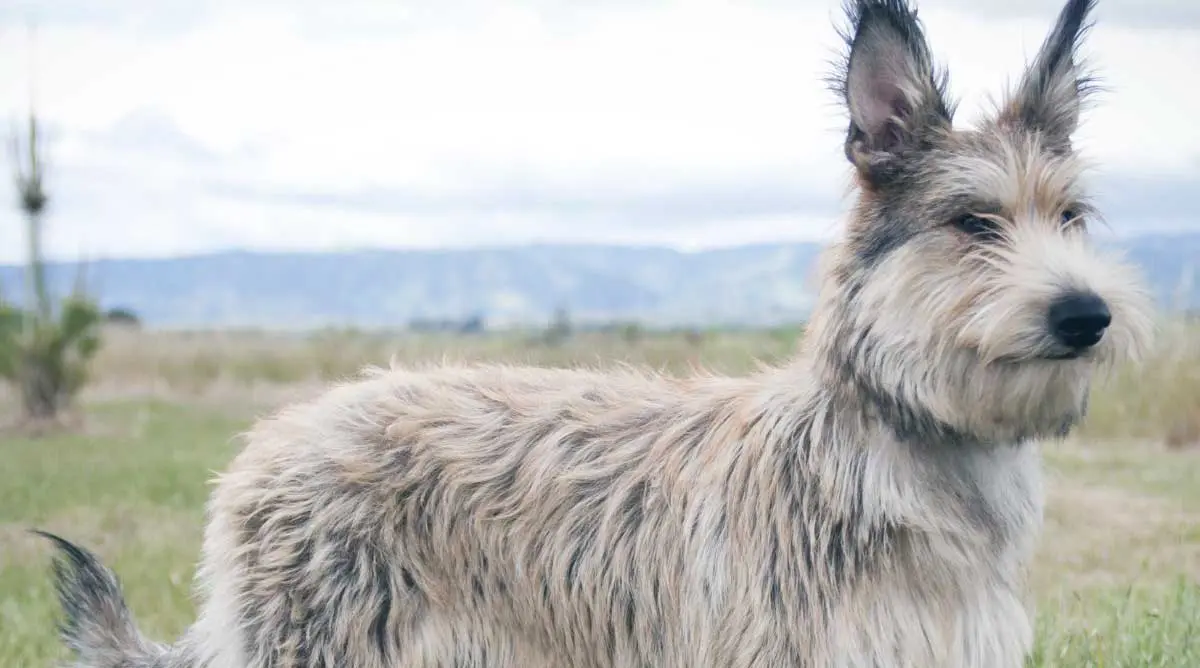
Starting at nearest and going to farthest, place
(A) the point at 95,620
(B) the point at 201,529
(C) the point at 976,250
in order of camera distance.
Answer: (C) the point at 976,250, (A) the point at 95,620, (B) the point at 201,529

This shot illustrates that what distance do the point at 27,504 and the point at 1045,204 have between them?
11.7 metres

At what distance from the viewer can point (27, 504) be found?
13234mm

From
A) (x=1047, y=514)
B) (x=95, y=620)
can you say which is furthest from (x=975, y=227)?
(x=1047, y=514)

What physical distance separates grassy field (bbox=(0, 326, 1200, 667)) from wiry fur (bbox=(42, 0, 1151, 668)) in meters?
0.58

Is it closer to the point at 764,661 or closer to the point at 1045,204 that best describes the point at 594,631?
the point at 764,661

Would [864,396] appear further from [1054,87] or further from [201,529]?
[201,529]

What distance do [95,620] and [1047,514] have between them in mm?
9459

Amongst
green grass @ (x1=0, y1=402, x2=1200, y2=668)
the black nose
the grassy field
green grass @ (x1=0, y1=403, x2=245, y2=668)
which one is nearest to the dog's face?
the black nose

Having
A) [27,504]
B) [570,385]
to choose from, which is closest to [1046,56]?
[570,385]

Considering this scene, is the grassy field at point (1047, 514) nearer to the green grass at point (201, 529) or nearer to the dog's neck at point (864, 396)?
the green grass at point (201, 529)

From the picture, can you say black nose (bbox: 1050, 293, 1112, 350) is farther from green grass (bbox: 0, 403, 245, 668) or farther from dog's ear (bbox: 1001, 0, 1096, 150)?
green grass (bbox: 0, 403, 245, 668)

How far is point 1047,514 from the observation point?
12.5 metres

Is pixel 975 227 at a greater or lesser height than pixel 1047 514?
greater

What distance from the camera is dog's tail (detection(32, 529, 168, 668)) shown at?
575 cm
